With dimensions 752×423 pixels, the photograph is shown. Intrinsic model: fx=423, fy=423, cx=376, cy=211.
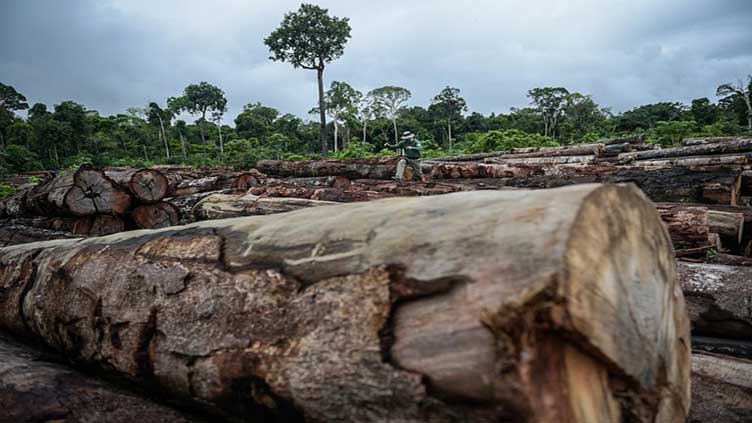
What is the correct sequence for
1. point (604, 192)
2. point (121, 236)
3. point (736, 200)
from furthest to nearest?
point (736, 200) < point (121, 236) < point (604, 192)

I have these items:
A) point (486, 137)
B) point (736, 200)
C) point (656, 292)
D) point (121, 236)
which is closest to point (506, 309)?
point (656, 292)

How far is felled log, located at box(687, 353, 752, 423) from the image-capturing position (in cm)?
176

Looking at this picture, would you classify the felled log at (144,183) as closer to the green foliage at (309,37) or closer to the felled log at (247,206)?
the felled log at (247,206)

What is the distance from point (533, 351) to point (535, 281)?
152 millimetres

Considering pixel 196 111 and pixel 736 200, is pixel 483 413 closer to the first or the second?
pixel 736 200

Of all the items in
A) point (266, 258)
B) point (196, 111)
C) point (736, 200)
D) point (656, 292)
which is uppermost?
point (196, 111)

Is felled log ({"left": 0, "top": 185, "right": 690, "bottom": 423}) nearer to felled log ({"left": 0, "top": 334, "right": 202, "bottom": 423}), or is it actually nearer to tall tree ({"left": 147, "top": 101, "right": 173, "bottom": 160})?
felled log ({"left": 0, "top": 334, "right": 202, "bottom": 423})

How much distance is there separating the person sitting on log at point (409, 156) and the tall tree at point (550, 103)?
4101 centimetres

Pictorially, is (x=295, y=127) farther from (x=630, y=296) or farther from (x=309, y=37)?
(x=630, y=296)

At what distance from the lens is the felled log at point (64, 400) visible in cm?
151

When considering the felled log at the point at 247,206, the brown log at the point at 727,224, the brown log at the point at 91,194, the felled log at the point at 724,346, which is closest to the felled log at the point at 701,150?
the brown log at the point at 727,224

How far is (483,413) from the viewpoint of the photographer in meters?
0.92

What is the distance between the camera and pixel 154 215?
6281 mm

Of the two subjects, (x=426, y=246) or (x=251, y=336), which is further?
(x=251, y=336)
